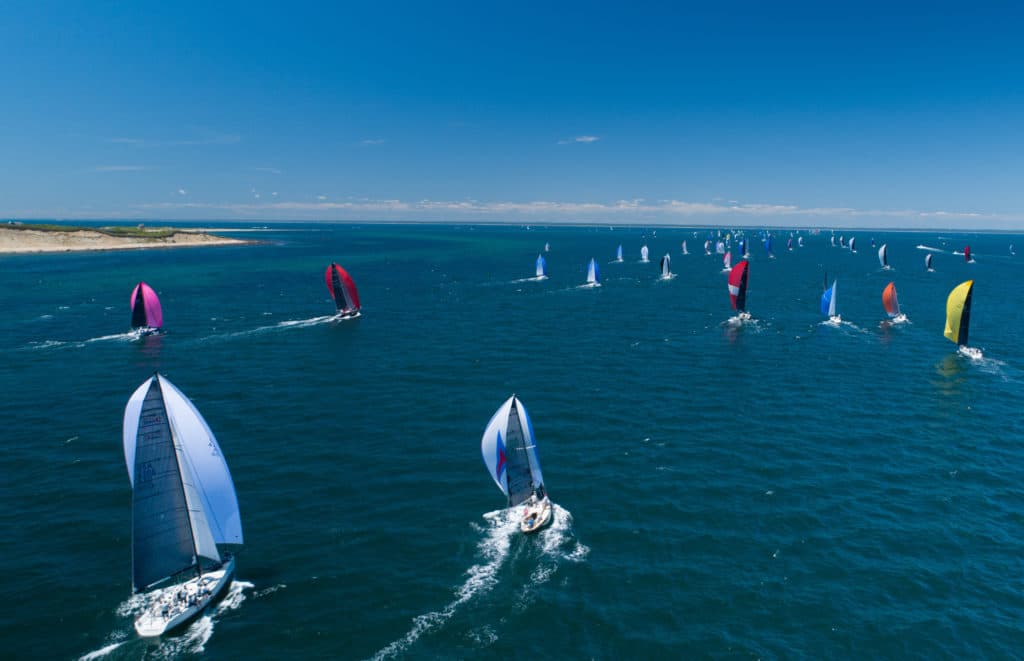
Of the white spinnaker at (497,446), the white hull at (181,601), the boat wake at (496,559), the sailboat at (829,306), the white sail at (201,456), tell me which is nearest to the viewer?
the white hull at (181,601)

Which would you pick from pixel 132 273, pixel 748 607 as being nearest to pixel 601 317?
pixel 748 607

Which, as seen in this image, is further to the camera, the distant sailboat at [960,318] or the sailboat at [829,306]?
the sailboat at [829,306]

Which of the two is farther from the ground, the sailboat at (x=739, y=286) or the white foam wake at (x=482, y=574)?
the sailboat at (x=739, y=286)

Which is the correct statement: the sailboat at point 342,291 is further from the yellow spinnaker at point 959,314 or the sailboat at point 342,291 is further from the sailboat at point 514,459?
the yellow spinnaker at point 959,314

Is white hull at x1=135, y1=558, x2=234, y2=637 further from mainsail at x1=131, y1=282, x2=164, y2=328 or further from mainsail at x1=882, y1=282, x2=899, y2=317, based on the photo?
mainsail at x1=882, y1=282, x2=899, y2=317

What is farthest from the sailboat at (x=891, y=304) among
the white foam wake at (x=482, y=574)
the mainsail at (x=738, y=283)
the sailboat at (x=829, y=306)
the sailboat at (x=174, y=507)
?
the sailboat at (x=174, y=507)

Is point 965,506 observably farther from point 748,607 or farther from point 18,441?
point 18,441
